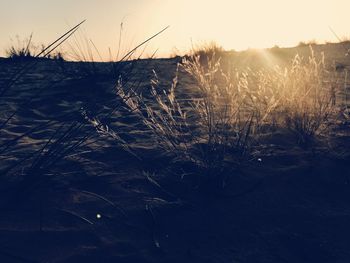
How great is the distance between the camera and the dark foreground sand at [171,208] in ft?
5.92

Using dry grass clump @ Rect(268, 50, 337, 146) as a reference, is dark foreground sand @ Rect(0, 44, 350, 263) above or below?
below

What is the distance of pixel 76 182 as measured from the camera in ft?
7.70

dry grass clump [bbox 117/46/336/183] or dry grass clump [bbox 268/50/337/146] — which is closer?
dry grass clump [bbox 117/46/336/183]

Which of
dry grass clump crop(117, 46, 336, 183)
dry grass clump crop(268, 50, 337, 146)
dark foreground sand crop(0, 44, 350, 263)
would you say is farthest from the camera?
dry grass clump crop(268, 50, 337, 146)

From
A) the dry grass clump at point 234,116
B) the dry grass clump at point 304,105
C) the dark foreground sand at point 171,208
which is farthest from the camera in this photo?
the dry grass clump at point 304,105

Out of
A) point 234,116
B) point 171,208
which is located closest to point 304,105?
point 234,116

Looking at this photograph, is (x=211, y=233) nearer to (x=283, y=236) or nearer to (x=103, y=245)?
(x=283, y=236)

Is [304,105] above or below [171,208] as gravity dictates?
above

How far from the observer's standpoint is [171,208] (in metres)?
2.12

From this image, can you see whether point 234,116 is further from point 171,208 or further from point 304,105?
point 171,208

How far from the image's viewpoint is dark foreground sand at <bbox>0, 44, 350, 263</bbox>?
1805 mm

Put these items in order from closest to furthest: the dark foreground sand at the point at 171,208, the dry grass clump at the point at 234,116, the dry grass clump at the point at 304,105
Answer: the dark foreground sand at the point at 171,208
the dry grass clump at the point at 234,116
the dry grass clump at the point at 304,105

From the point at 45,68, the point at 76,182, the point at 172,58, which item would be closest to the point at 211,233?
the point at 76,182

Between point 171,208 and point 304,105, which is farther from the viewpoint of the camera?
point 304,105
